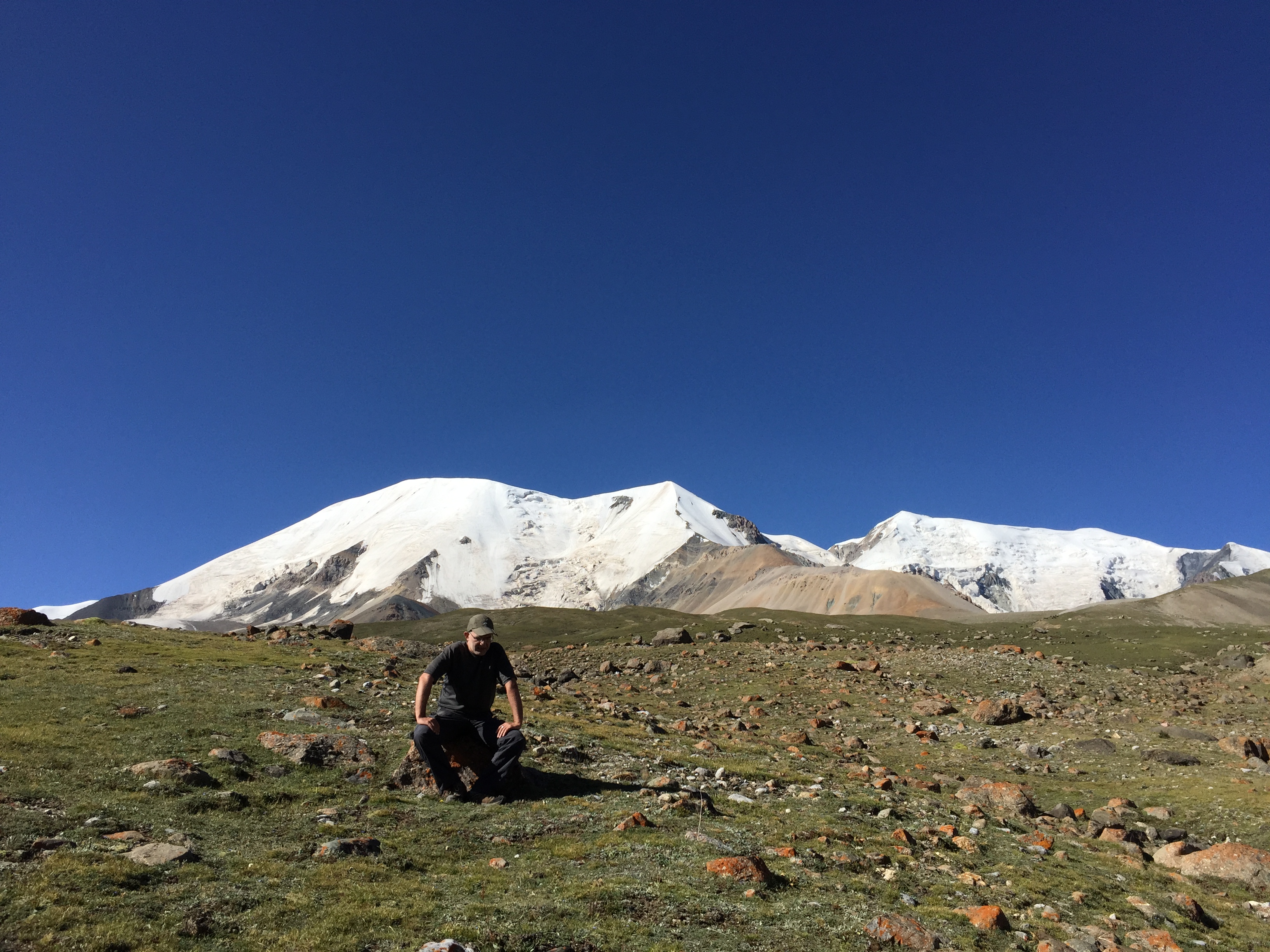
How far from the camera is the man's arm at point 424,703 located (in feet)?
49.2

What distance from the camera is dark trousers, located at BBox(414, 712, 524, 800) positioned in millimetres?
15422

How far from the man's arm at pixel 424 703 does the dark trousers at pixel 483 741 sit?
0.09 m

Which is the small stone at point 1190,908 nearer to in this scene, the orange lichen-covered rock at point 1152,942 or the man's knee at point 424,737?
the orange lichen-covered rock at point 1152,942

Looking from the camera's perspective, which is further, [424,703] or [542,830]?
[424,703]

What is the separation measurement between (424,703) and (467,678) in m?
1.17

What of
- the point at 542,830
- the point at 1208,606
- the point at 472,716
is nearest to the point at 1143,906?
the point at 542,830

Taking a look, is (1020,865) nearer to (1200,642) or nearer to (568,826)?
(568,826)

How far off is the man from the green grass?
636 millimetres

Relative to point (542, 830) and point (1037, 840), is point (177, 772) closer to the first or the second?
point (542, 830)

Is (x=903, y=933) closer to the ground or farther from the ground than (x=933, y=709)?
farther from the ground

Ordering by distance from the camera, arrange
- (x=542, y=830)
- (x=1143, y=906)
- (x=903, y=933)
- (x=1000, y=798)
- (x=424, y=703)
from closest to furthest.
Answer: (x=903, y=933), (x=1143, y=906), (x=542, y=830), (x=424, y=703), (x=1000, y=798)

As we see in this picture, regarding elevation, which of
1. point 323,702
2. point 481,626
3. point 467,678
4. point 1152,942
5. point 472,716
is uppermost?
point 481,626

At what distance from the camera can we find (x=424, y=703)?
49.2 feet

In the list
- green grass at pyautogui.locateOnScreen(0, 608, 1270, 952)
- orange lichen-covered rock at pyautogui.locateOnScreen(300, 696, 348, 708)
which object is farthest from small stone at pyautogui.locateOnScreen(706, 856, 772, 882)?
orange lichen-covered rock at pyautogui.locateOnScreen(300, 696, 348, 708)
